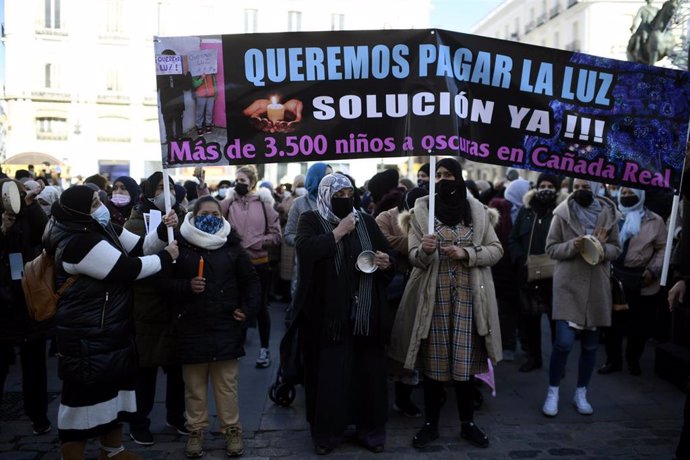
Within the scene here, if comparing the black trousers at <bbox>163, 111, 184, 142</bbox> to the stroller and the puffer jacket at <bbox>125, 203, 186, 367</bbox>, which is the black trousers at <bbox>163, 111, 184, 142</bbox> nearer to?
the puffer jacket at <bbox>125, 203, 186, 367</bbox>

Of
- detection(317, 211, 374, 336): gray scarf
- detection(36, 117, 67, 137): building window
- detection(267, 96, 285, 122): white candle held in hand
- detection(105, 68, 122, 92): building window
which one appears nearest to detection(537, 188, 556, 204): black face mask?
detection(317, 211, 374, 336): gray scarf

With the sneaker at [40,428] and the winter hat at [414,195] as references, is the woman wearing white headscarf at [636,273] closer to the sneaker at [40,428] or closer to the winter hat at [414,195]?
the winter hat at [414,195]

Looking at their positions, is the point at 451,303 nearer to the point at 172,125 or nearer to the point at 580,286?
the point at 580,286

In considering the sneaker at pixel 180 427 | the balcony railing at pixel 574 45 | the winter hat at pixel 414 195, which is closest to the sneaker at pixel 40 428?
the sneaker at pixel 180 427

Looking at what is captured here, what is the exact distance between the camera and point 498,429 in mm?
4824

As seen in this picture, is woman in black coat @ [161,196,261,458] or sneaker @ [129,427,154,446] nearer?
woman in black coat @ [161,196,261,458]

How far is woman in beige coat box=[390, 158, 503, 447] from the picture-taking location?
4.43 m

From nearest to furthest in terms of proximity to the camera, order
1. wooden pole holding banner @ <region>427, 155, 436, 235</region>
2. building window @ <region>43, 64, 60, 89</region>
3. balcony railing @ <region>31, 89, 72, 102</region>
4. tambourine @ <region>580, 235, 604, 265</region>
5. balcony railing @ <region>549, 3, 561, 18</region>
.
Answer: wooden pole holding banner @ <region>427, 155, 436, 235</region> < tambourine @ <region>580, 235, 604, 265</region> < balcony railing @ <region>31, 89, 72, 102</region> < building window @ <region>43, 64, 60, 89</region> < balcony railing @ <region>549, 3, 561, 18</region>

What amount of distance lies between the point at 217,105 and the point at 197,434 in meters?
2.23

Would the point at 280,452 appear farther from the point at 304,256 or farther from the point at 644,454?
the point at 644,454

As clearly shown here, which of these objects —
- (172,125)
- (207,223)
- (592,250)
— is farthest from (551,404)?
(172,125)

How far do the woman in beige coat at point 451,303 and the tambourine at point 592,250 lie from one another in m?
0.87

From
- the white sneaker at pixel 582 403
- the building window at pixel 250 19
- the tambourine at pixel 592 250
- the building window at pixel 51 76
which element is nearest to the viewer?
the tambourine at pixel 592 250

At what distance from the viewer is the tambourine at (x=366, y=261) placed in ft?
14.1
